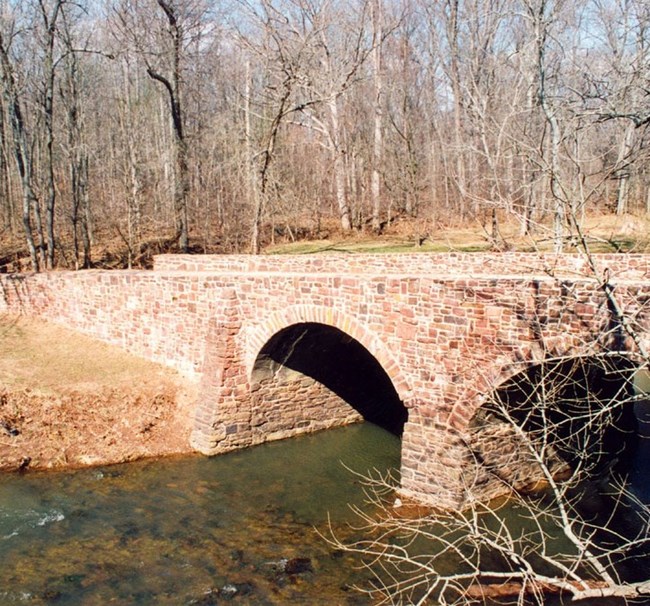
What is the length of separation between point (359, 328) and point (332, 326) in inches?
27.4

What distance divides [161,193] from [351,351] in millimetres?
16456

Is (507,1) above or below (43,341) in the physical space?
above

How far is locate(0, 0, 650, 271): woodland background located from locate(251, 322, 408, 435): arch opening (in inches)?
294

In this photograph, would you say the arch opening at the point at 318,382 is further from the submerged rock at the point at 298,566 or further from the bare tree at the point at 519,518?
the submerged rock at the point at 298,566

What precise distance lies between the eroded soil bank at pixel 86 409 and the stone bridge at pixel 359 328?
61cm

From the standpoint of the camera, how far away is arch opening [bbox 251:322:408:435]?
1295cm

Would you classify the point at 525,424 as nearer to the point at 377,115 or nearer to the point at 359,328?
the point at 359,328

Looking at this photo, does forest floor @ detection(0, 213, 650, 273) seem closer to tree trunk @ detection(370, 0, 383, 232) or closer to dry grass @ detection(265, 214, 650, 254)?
dry grass @ detection(265, 214, 650, 254)

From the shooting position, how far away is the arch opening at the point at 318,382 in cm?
1295

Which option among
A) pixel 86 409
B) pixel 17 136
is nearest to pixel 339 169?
pixel 17 136

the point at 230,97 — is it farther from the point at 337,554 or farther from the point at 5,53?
the point at 337,554

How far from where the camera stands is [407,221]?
89.9ft

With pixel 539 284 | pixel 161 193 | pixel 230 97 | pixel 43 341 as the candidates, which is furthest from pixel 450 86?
pixel 539 284

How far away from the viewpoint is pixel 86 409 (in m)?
12.9
